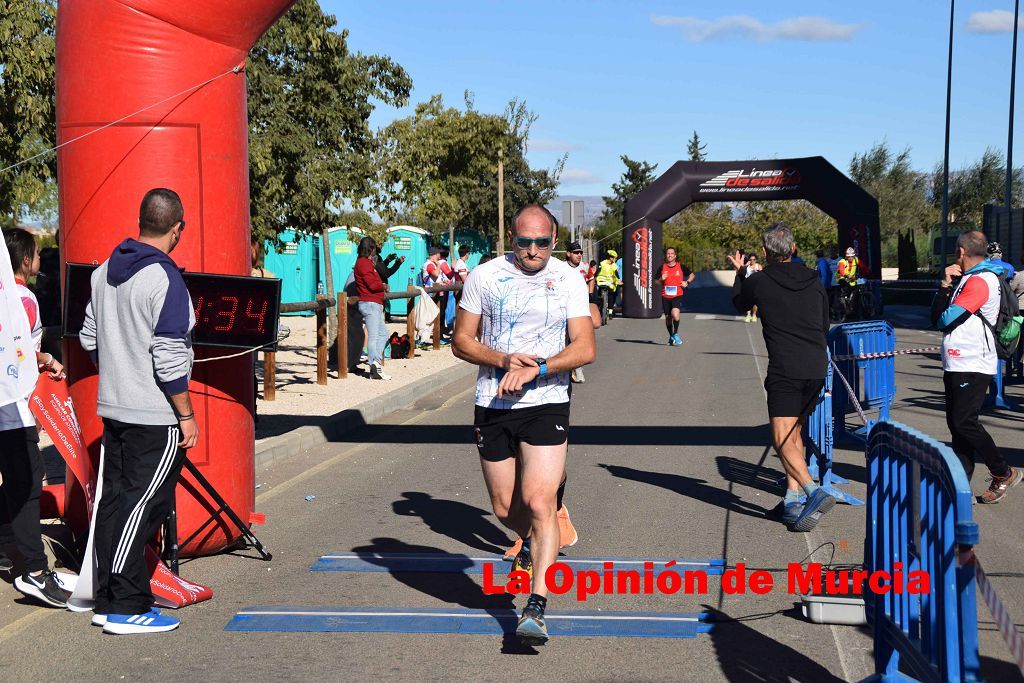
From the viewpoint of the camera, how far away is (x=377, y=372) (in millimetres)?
16531

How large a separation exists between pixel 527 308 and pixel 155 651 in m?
2.27

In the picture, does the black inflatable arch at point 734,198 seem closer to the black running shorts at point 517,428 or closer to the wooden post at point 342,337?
the wooden post at point 342,337

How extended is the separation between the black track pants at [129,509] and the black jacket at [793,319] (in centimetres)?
373

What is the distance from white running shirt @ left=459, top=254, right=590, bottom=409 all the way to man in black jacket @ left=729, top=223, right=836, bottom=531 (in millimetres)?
2478

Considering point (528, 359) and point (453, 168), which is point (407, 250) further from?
point (528, 359)

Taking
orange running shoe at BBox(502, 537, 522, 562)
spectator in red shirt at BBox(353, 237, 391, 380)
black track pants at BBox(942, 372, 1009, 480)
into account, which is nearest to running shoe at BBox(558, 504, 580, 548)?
orange running shoe at BBox(502, 537, 522, 562)

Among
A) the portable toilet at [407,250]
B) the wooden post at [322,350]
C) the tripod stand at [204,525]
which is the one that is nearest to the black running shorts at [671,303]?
the wooden post at [322,350]

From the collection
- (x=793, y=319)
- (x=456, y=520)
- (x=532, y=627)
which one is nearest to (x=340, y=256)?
(x=456, y=520)

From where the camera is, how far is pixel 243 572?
6.55 m

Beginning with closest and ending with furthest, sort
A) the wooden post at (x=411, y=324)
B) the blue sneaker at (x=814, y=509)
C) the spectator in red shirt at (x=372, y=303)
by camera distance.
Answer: the blue sneaker at (x=814, y=509)
the spectator in red shirt at (x=372, y=303)
the wooden post at (x=411, y=324)

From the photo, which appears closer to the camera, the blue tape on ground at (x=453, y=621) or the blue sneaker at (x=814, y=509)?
the blue tape on ground at (x=453, y=621)

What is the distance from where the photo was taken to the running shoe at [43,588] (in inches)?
230

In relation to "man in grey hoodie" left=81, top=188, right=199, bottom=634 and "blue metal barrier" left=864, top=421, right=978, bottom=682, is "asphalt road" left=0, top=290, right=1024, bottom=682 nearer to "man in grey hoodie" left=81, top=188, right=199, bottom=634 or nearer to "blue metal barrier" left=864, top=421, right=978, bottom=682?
"man in grey hoodie" left=81, top=188, right=199, bottom=634

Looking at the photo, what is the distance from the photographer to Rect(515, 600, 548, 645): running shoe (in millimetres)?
4871
